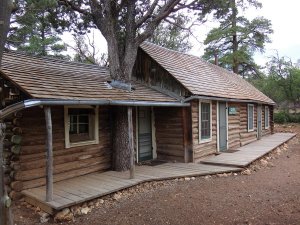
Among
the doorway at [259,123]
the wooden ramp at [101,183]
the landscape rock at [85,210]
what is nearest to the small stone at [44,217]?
the wooden ramp at [101,183]

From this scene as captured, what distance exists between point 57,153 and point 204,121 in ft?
18.9

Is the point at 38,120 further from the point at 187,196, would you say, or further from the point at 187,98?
the point at 187,98

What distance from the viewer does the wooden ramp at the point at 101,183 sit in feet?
18.5

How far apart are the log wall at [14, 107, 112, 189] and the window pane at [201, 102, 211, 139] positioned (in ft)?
12.4

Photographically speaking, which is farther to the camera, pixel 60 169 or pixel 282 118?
pixel 282 118

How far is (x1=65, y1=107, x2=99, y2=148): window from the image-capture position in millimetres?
7524

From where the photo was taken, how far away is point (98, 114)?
27.4 feet

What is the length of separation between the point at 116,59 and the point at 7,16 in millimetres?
6320

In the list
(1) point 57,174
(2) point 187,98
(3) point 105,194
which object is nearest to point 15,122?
(1) point 57,174

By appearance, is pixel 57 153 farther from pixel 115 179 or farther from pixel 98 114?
pixel 98 114

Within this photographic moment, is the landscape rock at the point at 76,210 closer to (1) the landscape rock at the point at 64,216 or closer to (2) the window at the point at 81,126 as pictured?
(1) the landscape rock at the point at 64,216

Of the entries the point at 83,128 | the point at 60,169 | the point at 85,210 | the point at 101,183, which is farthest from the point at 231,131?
the point at 85,210

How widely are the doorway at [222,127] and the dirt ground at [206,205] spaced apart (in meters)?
3.77

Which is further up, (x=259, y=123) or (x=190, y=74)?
(x=190, y=74)
